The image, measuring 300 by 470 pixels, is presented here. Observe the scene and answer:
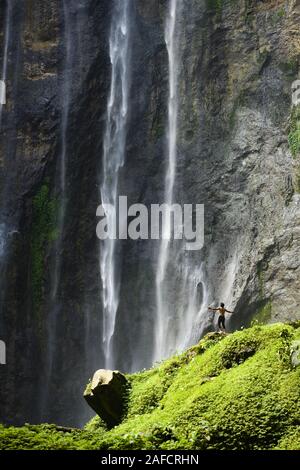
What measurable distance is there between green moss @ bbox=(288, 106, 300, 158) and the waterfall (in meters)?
7.28

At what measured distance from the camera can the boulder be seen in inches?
432

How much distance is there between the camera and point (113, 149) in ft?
88.1

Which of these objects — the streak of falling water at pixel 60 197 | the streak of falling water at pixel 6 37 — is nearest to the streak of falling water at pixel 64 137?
the streak of falling water at pixel 60 197

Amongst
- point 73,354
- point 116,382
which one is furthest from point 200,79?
point 116,382

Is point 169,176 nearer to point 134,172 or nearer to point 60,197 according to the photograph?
point 134,172

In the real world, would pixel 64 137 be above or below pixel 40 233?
above

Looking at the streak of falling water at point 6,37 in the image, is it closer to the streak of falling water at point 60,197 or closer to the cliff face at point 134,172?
the cliff face at point 134,172

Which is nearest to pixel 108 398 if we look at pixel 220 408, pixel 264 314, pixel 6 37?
pixel 220 408

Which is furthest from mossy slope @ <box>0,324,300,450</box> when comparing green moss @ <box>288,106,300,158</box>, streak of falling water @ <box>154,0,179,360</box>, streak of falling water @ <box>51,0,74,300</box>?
streak of falling water @ <box>51,0,74,300</box>

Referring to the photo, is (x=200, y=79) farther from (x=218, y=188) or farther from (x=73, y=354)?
(x=73, y=354)

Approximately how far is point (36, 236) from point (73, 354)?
523 centimetres

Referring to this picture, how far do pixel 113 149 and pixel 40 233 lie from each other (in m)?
4.71

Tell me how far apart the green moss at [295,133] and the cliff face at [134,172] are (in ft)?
0.93

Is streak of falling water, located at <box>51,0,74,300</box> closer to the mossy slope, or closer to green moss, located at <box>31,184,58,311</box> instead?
green moss, located at <box>31,184,58,311</box>
